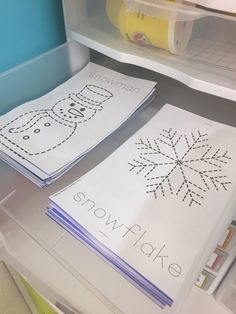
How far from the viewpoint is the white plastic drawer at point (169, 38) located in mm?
447

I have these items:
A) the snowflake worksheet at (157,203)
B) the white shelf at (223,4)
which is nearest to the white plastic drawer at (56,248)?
the snowflake worksheet at (157,203)

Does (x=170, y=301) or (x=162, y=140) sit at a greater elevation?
(x=162, y=140)

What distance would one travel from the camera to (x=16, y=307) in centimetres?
61

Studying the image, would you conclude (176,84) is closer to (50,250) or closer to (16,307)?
(50,250)

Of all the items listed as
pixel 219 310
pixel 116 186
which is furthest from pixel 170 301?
pixel 219 310

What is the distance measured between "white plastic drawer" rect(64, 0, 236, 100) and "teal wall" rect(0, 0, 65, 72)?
0.14 feet

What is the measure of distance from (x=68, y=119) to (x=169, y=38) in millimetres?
220

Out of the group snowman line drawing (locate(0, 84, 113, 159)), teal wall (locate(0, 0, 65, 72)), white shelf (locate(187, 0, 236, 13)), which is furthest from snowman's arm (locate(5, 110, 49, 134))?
white shelf (locate(187, 0, 236, 13))

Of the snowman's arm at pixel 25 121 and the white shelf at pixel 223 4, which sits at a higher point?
the white shelf at pixel 223 4

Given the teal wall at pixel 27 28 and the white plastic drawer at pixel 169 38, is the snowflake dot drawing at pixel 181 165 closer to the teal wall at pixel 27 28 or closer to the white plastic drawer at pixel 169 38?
the white plastic drawer at pixel 169 38

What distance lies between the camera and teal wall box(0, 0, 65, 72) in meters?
0.51

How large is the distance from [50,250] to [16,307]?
37cm

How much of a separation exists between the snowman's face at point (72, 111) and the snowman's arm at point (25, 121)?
0.08 ft

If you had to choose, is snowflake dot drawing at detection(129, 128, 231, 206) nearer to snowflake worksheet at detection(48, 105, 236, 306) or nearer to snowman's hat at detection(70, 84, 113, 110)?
snowflake worksheet at detection(48, 105, 236, 306)
